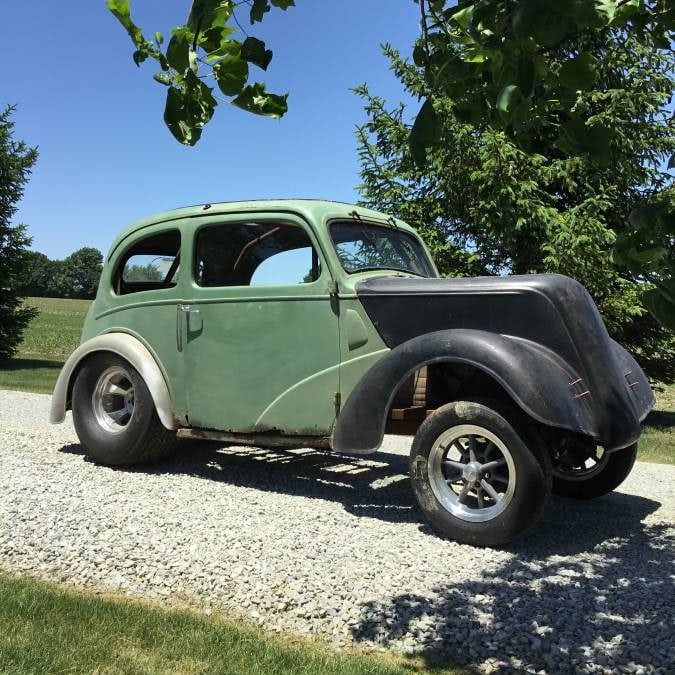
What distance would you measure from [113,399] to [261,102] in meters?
4.38

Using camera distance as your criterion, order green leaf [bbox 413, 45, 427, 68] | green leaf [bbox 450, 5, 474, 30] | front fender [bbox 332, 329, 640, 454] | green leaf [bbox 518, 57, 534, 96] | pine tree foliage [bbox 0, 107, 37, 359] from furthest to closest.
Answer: pine tree foliage [bbox 0, 107, 37, 359] → front fender [bbox 332, 329, 640, 454] → green leaf [bbox 413, 45, 427, 68] → green leaf [bbox 450, 5, 474, 30] → green leaf [bbox 518, 57, 534, 96]

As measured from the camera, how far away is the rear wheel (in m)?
4.88

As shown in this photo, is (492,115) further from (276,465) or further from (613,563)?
(276,465)

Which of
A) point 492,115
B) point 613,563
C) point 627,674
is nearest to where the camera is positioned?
point 492,115

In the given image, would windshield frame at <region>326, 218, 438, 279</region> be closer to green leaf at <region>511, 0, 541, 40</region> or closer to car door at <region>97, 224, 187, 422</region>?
car door at <region>97, 224, 187, 422</region>

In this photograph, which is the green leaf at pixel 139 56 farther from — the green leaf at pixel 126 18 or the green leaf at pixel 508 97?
the green leaf at pixel 508 97

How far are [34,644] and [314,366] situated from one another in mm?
2485

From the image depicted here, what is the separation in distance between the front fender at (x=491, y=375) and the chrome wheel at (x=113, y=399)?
2.20 metres

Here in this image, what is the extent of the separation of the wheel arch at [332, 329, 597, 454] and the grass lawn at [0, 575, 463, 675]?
155cm

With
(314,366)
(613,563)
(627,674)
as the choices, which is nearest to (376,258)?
(314,366)

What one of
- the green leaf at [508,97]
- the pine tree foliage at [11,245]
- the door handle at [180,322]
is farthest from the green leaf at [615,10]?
the pine tree foliage at [11,245]

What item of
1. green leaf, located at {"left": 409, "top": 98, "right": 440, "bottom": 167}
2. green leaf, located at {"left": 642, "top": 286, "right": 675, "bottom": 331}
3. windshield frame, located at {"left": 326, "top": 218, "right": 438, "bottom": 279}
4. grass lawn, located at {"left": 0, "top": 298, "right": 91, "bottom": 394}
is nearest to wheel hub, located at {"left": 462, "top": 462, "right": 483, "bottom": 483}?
windshield frame, located at {"left": 326, "top": 218, "right": 438, "bottom": 279}

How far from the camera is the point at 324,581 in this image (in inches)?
128

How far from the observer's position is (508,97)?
1.67m
